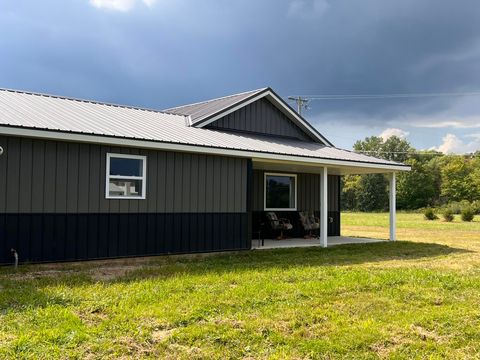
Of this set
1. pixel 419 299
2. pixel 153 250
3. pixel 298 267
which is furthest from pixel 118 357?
pixel 153 250

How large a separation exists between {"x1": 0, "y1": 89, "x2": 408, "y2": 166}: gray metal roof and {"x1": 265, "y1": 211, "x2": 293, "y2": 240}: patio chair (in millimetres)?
2210

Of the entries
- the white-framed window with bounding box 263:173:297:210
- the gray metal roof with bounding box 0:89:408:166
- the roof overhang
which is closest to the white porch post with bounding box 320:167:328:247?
Answer: the gray metal roof with bounding box 0:89:408:166

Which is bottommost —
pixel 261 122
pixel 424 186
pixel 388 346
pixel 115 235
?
pixel 388 346

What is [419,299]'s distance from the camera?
5.63m

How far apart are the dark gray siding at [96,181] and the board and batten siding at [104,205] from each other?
0.01 metres

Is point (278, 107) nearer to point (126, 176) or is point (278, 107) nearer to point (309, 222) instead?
point (309, 222)

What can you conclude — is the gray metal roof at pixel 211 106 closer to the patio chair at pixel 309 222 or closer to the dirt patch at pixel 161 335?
the patio chair at pixel 309 222

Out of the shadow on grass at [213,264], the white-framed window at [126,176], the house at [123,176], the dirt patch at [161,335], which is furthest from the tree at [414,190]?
the dirt patch at [161,335]

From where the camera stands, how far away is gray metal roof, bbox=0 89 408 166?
26.6 feet

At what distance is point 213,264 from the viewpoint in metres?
8.27

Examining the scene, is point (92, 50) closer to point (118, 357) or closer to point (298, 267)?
point (298, 267)

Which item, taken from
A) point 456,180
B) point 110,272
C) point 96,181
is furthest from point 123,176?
point 456,180

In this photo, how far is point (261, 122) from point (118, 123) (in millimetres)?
5038

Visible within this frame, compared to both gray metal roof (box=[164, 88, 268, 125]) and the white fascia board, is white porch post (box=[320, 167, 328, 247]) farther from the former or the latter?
gray metal roof (box=[164, 88, 268, 125])
